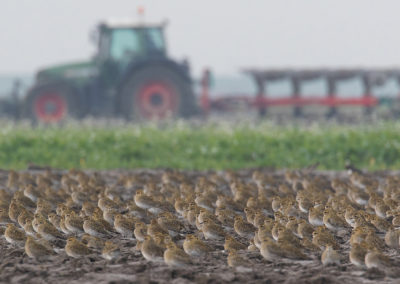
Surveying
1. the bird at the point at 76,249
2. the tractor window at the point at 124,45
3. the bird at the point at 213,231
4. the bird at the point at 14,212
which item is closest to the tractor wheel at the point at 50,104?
the tractor window at the point at 124,45

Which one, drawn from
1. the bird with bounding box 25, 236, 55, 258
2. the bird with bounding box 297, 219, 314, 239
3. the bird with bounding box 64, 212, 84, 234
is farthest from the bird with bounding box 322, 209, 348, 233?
the bird with bounding box 25, 236, 55, 258

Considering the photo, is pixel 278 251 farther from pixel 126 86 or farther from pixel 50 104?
pixel 50 104

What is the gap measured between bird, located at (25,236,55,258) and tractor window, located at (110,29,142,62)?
1833 cm

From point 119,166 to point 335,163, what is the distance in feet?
16.0

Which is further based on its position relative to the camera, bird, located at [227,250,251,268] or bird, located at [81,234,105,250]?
bird, located at [81,234,105,250]

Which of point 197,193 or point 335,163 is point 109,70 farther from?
point 197,193

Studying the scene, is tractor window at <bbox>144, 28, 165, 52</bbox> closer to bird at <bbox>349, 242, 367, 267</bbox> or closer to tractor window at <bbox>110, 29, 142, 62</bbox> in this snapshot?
tractor window at <bbox>110, 29, 142, 62</bbox>

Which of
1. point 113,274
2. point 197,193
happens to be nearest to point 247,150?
point 197,193

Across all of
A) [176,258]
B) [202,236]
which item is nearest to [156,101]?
[202,236]

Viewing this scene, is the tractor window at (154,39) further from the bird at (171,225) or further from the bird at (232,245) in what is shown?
the bird at (232,245)

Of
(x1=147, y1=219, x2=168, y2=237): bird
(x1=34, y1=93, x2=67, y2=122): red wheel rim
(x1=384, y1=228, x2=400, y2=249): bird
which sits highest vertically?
(x1=34, y1=93, x2=67, y2=122): red wheel rim

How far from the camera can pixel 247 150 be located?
1922cm

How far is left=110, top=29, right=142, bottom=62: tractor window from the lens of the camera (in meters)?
26.3

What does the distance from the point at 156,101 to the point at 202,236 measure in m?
17.4
